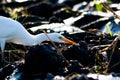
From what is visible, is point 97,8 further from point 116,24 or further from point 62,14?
point 116,24

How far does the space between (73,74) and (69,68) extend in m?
0.15

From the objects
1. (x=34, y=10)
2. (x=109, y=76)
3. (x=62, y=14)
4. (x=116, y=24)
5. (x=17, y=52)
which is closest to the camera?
(x=109, y=76)

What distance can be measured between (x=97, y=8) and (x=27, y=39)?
4.59 metres

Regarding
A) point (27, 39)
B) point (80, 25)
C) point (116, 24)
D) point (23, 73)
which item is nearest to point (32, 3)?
point (80, 25)

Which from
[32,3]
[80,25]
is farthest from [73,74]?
[32,3]

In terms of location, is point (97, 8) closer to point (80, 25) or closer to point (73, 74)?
point (80, 25)

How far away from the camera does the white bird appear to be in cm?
845

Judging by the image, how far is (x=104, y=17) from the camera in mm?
11242

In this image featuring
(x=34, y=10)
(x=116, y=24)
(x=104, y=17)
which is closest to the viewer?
(x=116, y=24)

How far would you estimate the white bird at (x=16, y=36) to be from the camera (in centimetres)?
845

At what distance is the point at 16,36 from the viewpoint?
28.4ft

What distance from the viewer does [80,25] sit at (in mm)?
11281

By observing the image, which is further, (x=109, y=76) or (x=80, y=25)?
(x=80, y=25)

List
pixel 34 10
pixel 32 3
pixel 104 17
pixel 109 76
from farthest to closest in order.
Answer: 1. pixel 32 3
2. pixel 34 10
3. pixel 104 17
4. pixel 109 76
